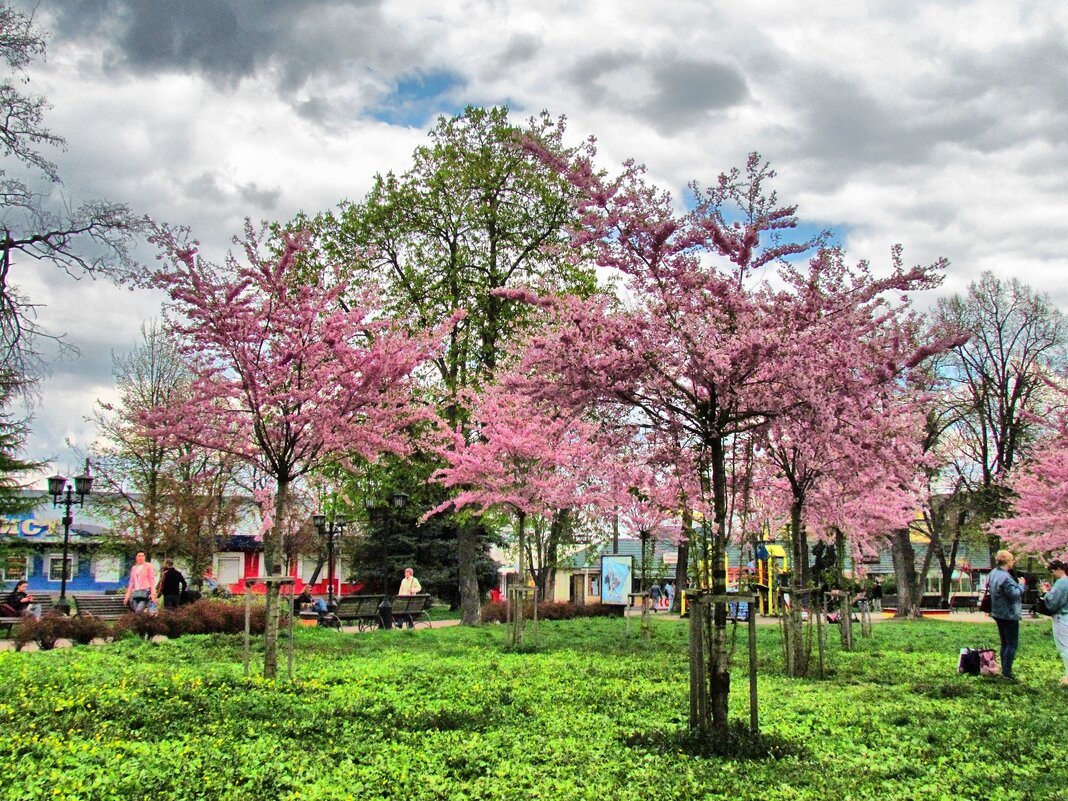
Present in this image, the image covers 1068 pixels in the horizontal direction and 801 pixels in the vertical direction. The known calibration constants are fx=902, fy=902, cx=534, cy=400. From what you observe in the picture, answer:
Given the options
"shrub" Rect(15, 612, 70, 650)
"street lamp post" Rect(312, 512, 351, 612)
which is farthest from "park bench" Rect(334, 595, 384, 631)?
"shrub" Rect(15, 612, 70, 650)

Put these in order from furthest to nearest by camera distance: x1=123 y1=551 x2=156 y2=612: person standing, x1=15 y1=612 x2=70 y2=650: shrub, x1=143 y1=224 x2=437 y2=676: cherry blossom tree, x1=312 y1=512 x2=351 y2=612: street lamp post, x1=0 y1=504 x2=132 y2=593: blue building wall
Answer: x1=0 y1=504 x2=132 y2=593: blue building wall → x1=312 y1=512 x2=351 y2=612: street lamp post → x1=123 y1=551 x2=156 y2=612: person standing → x1=15 y1=612 x2=70 y2=650: shrub → x1=143 y1=224 x2=437 y2=676: cherry blossom tree

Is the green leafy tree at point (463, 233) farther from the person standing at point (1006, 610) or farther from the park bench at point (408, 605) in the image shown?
the person standing at point (1006, 610)

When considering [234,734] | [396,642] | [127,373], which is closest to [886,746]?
[234,734]

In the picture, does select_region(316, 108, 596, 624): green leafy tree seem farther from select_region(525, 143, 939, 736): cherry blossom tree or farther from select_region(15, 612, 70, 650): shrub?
select_region(525, 143, 939, 736): cherry blossom tree

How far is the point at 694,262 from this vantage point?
7473mm

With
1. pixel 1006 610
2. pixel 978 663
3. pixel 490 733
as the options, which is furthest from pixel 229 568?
pixel 490 733

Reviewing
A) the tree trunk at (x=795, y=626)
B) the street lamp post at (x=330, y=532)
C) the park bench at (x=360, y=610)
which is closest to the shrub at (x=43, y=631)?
the park bench at (x=360, y=610)

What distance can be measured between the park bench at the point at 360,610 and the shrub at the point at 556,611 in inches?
192

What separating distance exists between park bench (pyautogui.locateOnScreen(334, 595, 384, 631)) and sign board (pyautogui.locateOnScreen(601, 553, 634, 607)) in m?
9.33

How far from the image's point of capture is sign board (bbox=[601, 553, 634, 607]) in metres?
28.8

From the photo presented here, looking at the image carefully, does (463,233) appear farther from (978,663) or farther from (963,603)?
(963,603)

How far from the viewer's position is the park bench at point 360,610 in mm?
21281

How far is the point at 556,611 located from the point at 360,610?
288 inches

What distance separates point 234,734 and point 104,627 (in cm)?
971
